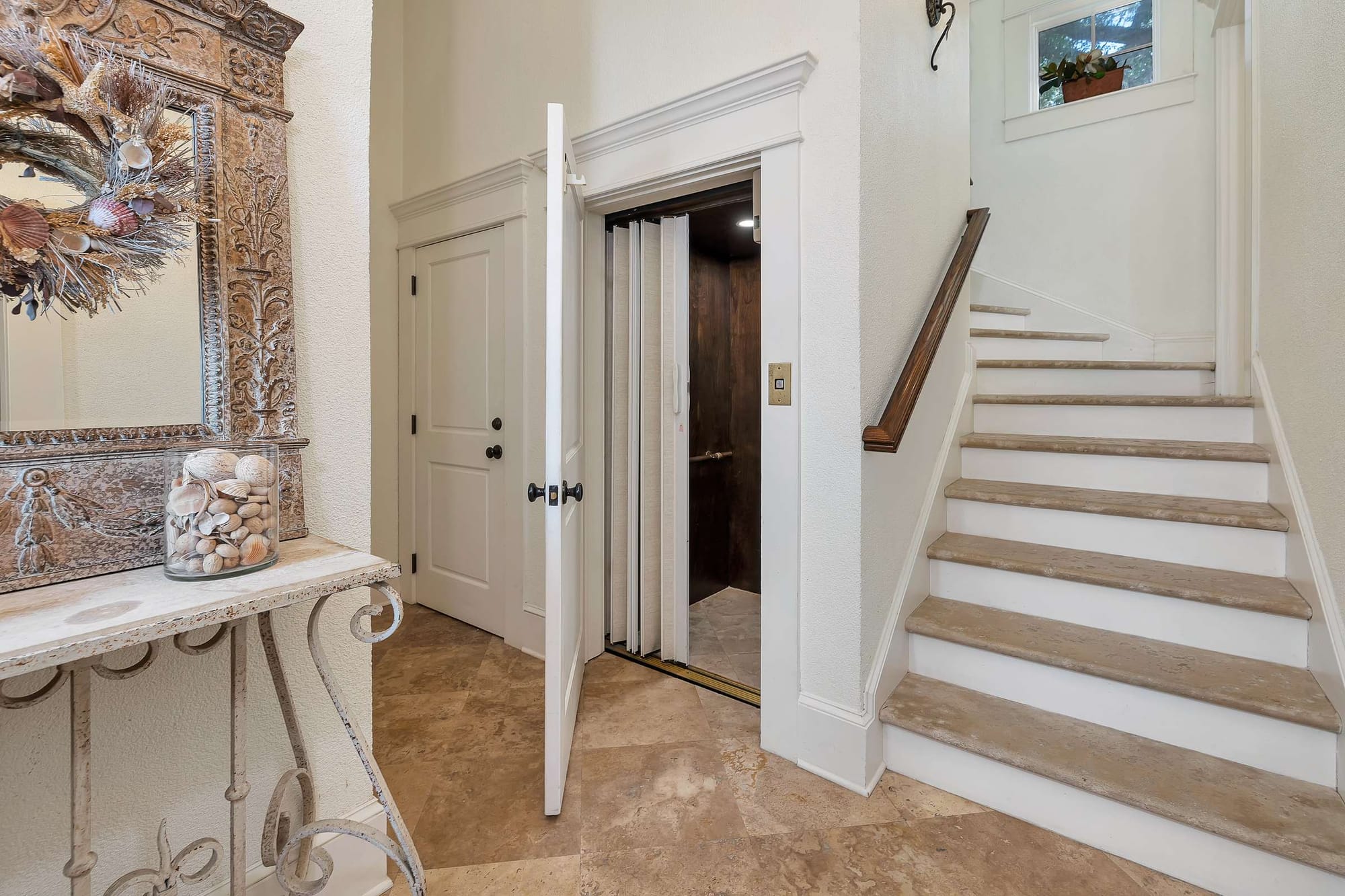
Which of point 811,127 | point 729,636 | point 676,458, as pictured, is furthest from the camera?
point 729,636

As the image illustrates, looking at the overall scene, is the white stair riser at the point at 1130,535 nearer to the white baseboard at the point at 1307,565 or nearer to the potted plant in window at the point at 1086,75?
the white baseboard at the point at 1307,565

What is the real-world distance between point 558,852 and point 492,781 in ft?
1.16

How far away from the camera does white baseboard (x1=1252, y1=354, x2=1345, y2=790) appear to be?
1.27 metres

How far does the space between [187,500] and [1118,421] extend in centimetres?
285

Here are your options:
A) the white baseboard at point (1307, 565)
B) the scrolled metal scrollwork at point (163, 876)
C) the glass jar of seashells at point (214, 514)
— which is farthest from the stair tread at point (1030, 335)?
the scrolled metal scrollwork at point (163, 876)

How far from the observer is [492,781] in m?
1.62

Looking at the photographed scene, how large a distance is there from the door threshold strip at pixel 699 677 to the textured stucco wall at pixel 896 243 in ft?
1.94

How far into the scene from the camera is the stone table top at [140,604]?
62 cm

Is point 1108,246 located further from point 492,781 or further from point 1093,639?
point 492,781

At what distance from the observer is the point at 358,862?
1.22 metres

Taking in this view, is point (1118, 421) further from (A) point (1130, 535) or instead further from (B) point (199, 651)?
(B) point (199, 651)

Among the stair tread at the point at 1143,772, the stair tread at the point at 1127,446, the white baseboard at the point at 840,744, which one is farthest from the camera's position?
the stair tread at the point at 1127,446

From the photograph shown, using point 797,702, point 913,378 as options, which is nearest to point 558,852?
point 797,702

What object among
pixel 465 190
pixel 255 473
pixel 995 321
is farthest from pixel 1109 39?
pixel 255 473
